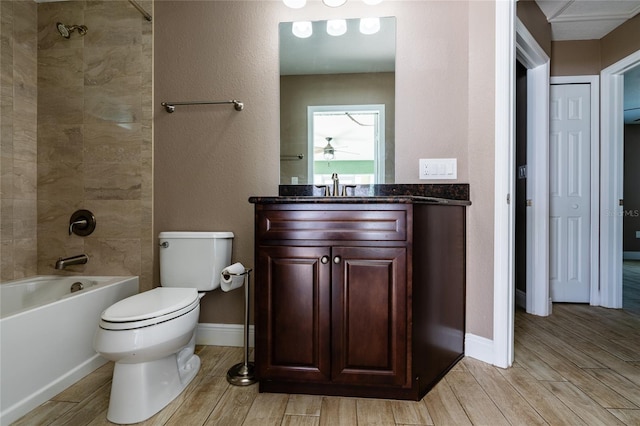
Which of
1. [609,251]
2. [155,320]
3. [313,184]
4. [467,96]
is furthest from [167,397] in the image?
[609,251]

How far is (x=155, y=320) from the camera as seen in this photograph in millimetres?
1302

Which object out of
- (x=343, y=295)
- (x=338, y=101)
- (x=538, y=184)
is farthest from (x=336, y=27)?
(x=538, y=184)

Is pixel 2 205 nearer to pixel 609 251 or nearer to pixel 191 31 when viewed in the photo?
pixel 191 31

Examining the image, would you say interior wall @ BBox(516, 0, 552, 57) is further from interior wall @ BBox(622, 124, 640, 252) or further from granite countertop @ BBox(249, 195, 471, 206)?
interior wall @ BBox(622, 124, 640, 252)

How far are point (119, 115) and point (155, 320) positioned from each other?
56.0 inches

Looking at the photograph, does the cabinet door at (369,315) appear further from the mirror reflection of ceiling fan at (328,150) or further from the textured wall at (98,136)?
the textured wall at (98,136)

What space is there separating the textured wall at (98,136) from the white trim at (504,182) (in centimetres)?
198

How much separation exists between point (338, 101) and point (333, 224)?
925 millimetres

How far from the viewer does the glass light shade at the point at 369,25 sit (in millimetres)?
1964

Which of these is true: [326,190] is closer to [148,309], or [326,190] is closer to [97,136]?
[148,309]

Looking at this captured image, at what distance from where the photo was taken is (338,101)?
79.0 inches

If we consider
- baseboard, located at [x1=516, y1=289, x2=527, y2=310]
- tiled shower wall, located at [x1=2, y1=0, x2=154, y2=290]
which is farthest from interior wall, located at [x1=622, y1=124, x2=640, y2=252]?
tiled shower wall, located at [x1=2, y1=0, x2=154, y2=290]

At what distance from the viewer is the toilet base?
1.29 metres

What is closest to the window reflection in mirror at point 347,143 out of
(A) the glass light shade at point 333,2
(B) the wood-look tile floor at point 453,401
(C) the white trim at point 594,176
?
(A) the glass light shade at point 333,2
